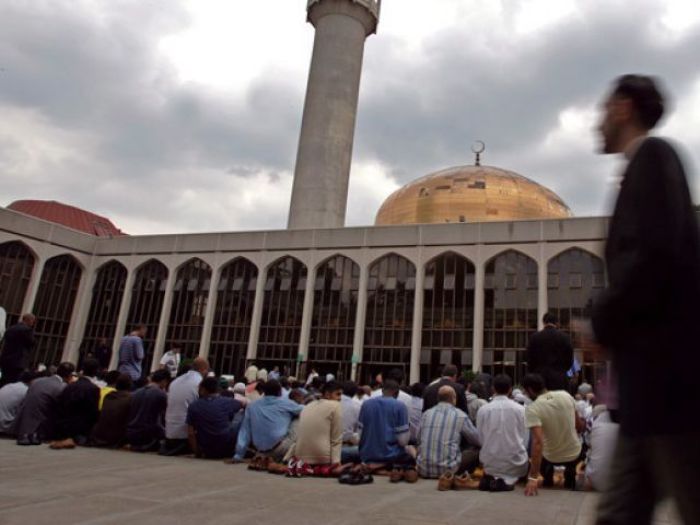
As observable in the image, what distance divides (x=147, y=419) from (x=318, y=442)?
322 cm

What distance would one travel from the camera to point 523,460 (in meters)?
6.07

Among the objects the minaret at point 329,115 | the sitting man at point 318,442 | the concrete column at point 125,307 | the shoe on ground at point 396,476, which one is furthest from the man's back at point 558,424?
the concrete column at point 125,307

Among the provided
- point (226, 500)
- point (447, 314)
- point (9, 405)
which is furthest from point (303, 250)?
point (226, 500)

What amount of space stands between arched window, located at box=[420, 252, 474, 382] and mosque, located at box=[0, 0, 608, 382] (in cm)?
6


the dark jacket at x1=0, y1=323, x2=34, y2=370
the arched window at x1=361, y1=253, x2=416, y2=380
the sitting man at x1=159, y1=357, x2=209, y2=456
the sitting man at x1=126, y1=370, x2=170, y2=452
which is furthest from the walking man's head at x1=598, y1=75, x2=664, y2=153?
the arched window at x1=361, y1=253, x2=416, y2=380

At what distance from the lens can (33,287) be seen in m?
32.2

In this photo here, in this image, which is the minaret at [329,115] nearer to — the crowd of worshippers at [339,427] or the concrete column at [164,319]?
the concrete column at [164,319]

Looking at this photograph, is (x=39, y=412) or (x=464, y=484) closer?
(x=464, y=484)

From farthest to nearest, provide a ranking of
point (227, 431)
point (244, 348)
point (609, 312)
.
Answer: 1. point (244, 348)
2. point (227, 431)
3. point (609, 312)

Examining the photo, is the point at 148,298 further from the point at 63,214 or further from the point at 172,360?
the point at 63,214

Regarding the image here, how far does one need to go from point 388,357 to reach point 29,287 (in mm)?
21128

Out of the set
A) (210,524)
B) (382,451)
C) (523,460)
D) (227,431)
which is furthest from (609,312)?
(227,431)

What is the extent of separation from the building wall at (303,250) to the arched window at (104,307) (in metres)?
0.35

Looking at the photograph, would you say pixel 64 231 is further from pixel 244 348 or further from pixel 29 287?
pixel 244 348
